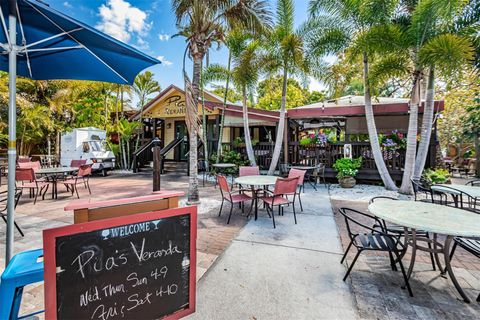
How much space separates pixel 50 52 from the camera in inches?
125

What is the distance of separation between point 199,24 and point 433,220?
5999 millimetres

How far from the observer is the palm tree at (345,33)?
7.50 m

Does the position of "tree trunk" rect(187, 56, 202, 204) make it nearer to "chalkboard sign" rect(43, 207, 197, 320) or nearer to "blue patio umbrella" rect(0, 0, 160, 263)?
"blue patio umbrella" rect(0, 0, 160, 263)

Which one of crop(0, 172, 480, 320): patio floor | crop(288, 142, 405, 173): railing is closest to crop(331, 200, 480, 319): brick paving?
crop(0, 172, 480, 320): patio floor

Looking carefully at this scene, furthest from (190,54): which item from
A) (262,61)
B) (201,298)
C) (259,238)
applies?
(201,298)

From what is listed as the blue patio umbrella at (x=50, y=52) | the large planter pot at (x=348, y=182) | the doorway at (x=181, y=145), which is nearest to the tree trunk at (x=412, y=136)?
the large planter pot at (x=348, y=182)

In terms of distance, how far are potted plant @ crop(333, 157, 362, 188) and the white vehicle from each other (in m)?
10.6

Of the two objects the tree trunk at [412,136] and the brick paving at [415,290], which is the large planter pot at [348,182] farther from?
the brick paving at [415,290]

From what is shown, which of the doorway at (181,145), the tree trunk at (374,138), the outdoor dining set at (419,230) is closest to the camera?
the outdoor dining set at (419,230)

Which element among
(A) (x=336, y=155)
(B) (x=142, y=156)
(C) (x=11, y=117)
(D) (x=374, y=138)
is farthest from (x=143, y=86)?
(C) (x=11, y=117)

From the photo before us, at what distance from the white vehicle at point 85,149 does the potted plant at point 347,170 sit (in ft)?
34.9

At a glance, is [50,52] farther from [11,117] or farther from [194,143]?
[194,143]

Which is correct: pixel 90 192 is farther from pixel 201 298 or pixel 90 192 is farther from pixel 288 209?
pixel 201 298

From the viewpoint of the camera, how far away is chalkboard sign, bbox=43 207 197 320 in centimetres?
132
